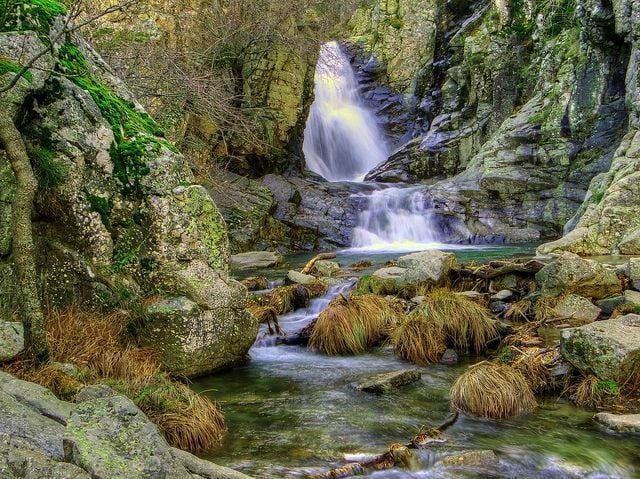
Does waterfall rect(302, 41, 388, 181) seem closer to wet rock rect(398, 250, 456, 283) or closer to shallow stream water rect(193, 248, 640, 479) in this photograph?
wet rock rect(398, 250, 456, 283)

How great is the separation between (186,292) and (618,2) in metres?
18.4

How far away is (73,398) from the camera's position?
4.22 meters

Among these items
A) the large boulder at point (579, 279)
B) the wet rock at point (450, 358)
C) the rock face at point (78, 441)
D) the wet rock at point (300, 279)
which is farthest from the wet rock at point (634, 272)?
the rock face at point (78, 441)

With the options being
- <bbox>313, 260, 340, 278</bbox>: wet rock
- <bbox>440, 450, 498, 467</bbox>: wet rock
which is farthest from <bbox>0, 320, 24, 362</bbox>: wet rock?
<bbox>313, 260, 340, 278</bbox>: wet rock

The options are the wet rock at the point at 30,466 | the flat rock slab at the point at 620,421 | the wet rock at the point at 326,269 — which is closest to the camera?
the wet rock at the point at 30,466

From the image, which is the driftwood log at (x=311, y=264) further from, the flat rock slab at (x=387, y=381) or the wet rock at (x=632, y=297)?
the flat rock slab at (x=387, y=381)

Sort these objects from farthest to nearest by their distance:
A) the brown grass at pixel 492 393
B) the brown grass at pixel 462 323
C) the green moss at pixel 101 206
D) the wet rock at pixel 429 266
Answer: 1. the wet rock at pixel 429 266
2. the brown grass at pixel 462 323
3. the green moss at pixel 101 206
4. the brown grass at pixel 492 393

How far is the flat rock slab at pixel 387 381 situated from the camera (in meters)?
6.30

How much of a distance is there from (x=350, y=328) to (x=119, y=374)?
3.77 m

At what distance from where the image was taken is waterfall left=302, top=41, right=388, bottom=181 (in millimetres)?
29625

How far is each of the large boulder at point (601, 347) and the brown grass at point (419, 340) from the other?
178 cm

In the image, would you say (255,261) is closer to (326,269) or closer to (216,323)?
(326,269)

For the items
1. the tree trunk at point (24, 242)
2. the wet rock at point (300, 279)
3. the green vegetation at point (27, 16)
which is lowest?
the wet rock at point (300, 279)

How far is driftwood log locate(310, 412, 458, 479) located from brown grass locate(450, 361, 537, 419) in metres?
0.71
